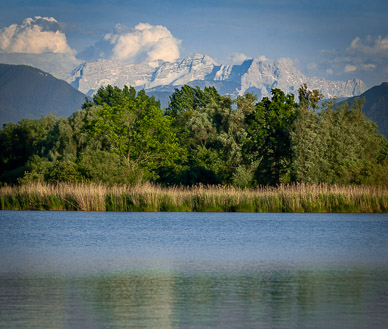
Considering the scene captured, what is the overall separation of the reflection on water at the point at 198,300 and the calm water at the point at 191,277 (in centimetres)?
2

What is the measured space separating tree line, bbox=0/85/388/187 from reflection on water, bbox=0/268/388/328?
37.5m

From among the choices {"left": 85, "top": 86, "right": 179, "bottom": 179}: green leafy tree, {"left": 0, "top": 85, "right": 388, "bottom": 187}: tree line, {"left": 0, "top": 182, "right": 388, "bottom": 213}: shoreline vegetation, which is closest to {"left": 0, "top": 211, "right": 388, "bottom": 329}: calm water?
{"left": 0, "top": 182, "right": 388, "bottom": 213}: shoreline vegetation

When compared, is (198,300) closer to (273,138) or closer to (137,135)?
(273,138)

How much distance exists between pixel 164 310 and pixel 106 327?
174 cm

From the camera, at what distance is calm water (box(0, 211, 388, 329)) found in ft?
37.9

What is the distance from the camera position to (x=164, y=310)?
1210cm

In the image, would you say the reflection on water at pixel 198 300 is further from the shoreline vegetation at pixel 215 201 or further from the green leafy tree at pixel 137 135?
the green leafy tree at pixel 137 135

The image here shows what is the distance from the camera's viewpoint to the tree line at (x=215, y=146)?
191 ft

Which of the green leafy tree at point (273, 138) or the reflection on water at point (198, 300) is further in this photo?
the green leafy tree at point (273, 138)

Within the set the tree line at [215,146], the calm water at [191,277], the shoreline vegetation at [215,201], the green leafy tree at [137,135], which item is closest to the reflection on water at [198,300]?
the calm water at [191,277]

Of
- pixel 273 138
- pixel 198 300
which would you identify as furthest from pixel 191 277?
pixel 273 138

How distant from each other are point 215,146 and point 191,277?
57054mm

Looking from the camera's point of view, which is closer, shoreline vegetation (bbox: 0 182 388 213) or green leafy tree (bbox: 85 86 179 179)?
shoreline vegetation (bbox: 0 182 388 213)

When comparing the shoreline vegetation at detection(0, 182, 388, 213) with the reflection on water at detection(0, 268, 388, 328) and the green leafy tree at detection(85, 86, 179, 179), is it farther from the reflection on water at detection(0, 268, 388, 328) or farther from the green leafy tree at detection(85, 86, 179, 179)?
the reflection on water at detection(0, 268, 388, 328)
